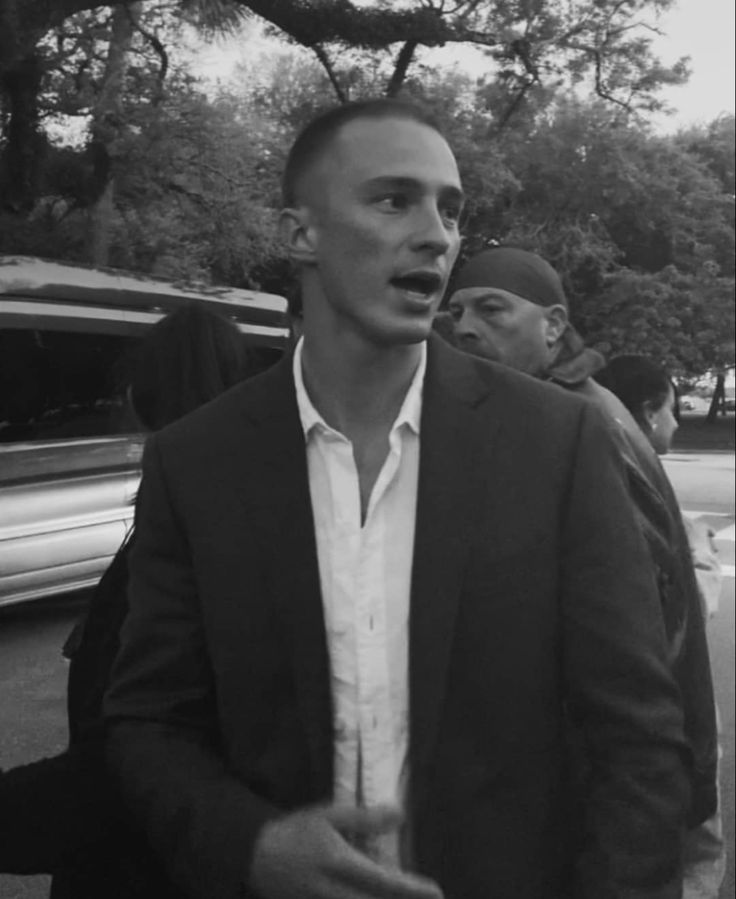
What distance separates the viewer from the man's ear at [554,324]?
2236 mm

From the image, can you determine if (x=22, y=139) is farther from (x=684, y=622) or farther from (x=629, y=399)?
(x=629, y=399)

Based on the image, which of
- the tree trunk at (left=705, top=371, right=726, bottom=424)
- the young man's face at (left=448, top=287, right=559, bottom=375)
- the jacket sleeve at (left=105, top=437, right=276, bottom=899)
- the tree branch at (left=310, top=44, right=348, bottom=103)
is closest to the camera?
the jacket sleeve at (left=105, top=437, right=276, bottom=899)

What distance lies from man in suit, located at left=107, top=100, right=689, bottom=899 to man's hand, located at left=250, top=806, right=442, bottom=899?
3 cm

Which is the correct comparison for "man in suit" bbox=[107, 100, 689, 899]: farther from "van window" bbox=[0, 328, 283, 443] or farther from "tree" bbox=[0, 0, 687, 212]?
"tree" bbox=[0, 0, 687, 212]

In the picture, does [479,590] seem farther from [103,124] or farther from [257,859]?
[103,124]

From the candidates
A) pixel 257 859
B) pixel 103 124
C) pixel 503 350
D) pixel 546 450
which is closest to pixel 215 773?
pixel 257 859

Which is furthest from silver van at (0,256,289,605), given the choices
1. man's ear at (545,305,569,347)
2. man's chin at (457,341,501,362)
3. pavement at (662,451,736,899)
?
pavement at (662,451,736,899)

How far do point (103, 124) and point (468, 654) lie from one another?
0.86 metres

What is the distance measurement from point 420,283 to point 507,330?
3.28ft

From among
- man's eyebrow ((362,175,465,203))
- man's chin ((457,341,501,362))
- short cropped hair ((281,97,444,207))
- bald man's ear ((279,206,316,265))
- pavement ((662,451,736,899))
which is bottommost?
pavement ((662,451,736,899))

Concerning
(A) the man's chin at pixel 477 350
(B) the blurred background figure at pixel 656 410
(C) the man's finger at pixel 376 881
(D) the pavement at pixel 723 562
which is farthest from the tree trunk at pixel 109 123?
(D) the pavement at pixel 723 562

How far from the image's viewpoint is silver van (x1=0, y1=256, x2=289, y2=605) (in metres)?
1.24

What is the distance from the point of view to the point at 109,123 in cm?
150

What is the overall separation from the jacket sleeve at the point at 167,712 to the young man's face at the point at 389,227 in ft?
0.99
